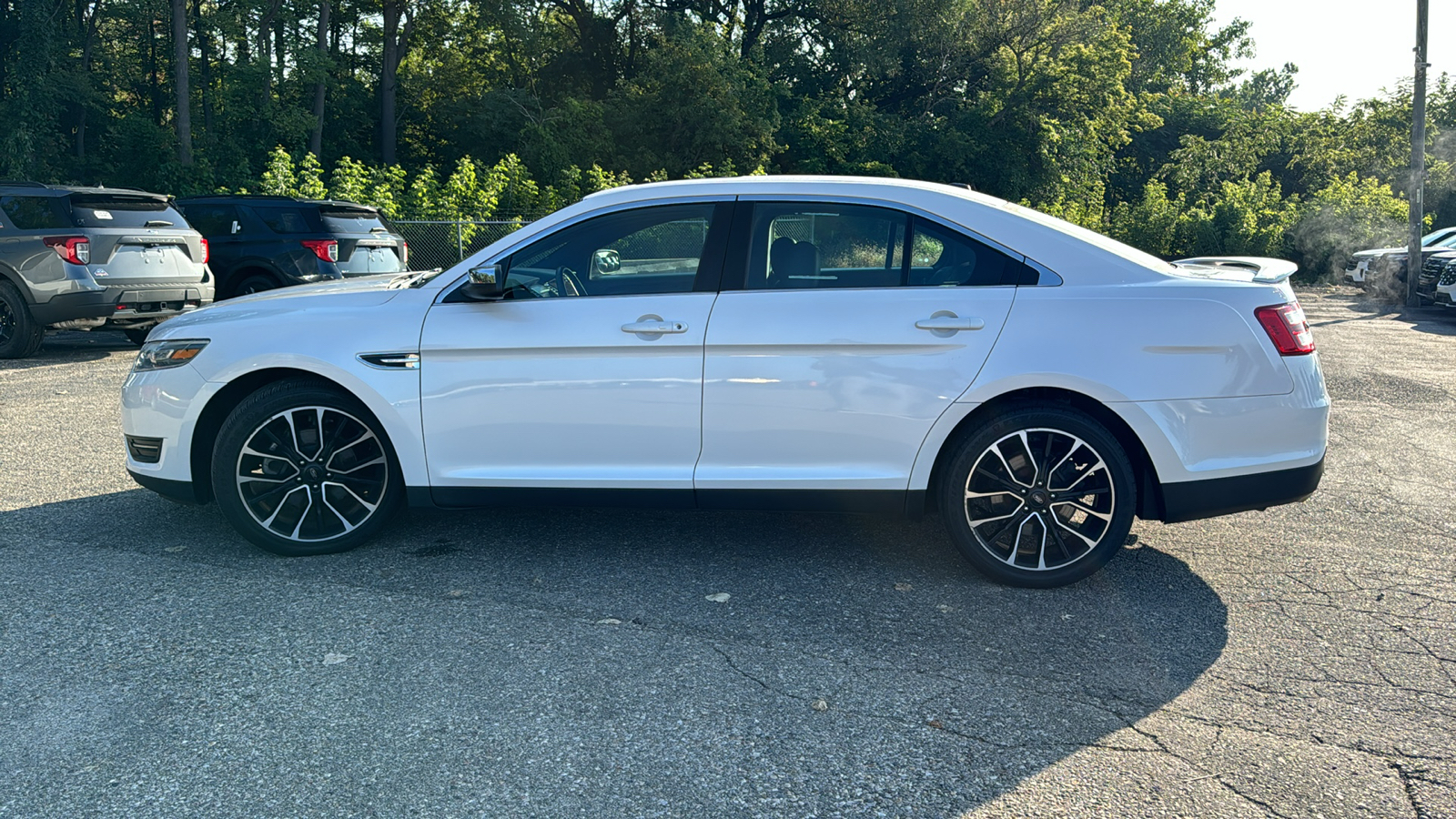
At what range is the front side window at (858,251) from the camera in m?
4.42

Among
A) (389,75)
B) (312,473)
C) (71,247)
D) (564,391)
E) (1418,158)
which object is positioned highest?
(389,75)

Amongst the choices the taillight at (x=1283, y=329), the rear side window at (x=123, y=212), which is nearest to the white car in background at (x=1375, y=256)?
the taillight at (x=1283, y=329)

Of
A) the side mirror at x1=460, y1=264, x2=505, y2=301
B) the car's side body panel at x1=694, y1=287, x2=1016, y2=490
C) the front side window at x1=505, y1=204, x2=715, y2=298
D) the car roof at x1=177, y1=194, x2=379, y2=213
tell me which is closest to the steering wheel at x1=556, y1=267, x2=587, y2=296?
the front side window at x1=505, y1=204, x2=715, y2=298

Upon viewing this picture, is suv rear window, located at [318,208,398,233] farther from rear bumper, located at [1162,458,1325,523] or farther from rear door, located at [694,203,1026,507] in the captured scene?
rear bumper, located at [1162,458,1325,523]

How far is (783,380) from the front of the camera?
14.3 ft

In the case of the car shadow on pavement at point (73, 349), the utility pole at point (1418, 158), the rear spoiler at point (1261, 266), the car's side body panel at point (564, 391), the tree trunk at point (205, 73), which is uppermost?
the tree trunk at point (205, 73)

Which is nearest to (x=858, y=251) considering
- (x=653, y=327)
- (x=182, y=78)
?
(x=653, y=327)

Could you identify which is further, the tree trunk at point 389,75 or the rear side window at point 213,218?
the tree trunk at point 389,75

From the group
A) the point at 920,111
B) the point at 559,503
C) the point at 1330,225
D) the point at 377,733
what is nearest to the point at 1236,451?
the point at 559,503

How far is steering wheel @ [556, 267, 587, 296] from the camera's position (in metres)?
4.61

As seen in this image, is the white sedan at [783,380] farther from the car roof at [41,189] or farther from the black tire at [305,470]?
the car roof at [41,189]

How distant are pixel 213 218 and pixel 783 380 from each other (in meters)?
10.8

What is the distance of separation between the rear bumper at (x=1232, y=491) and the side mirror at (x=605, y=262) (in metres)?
2.46

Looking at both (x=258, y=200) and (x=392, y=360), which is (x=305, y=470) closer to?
(x=392, y=360)
